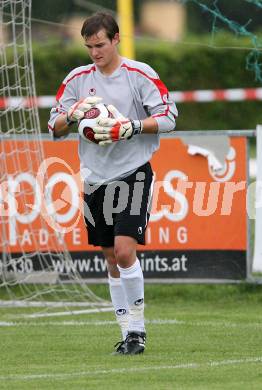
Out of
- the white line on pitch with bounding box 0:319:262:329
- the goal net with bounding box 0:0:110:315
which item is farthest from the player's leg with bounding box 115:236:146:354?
the goal net with bounding box 0:0:110:315

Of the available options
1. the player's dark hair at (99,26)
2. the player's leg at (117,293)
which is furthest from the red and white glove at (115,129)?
the player's leg at (117,293)

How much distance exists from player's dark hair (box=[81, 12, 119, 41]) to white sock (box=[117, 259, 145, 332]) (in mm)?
1455

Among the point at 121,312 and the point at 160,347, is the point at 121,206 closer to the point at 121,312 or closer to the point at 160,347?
the point at 121,312

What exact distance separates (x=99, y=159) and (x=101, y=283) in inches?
135

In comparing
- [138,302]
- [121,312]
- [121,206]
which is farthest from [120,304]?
[121,206]

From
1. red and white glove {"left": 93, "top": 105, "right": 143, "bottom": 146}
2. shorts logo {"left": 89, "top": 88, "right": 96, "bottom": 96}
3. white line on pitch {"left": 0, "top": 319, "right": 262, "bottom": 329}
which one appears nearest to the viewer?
red and white glove {"left": 93, "top": 105, "right": 143, "bottom": 146}

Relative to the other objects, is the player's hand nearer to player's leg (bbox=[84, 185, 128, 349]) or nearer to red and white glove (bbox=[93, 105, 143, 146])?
red and white glove (bbox=[93, 105, 143, 146])

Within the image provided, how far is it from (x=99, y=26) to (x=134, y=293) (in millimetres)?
1698

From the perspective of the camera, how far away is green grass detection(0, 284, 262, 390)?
22.3ft

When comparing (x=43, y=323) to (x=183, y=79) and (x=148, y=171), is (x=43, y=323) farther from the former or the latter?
(x=183, y=79)

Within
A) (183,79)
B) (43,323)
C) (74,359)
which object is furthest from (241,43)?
(74,359)

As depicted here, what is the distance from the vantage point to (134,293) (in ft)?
26.0

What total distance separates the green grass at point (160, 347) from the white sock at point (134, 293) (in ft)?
0.66

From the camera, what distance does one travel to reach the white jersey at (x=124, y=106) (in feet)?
25.6
